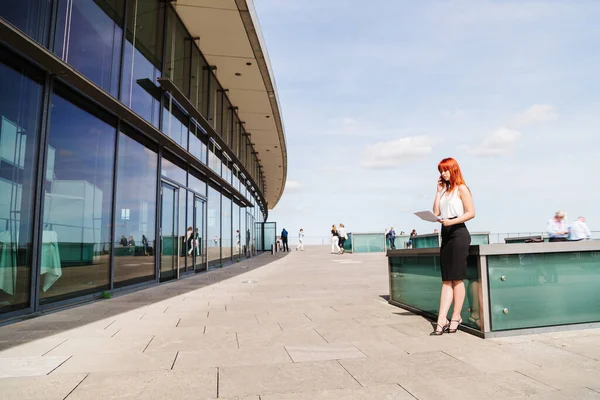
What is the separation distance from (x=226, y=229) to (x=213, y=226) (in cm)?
226

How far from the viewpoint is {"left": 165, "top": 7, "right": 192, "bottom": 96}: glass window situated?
10.4 m

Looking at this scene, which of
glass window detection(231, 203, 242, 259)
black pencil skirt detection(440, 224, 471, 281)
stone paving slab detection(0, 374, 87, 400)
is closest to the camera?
stone paving slab detection(0, 374, 87, 400)

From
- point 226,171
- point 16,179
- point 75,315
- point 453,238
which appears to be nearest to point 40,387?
point 75,315

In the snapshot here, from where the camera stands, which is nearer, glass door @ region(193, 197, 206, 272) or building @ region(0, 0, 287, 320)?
building @ region(0, 0, 287, 320)

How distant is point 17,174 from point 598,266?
698 centimetres

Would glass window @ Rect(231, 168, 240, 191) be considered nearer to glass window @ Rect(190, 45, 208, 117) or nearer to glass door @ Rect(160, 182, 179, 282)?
glass window @ Rect(190, 45, 208, 117)

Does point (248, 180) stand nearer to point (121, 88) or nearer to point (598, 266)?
point (121, 88)

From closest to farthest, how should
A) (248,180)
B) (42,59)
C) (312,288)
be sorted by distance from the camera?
1. (42,59)
2. (312,288)
3. (248,180)

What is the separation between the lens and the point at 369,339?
4.21 m

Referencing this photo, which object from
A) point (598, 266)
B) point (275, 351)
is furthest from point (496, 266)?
point (275, 351)

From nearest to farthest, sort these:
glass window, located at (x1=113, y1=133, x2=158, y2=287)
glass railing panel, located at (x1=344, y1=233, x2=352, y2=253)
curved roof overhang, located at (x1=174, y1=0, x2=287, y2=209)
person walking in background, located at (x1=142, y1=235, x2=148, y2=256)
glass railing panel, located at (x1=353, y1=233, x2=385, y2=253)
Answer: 1. glass window, located at (x1=113, y1=133, x2=158, y2=287)
2. person walking in background, located at (x1=142, y1=235, x2=148, y2=256)
3. curved roof overhang, located at (x1=174, y1=0, x2=287, y2=209)
4. glass railing panel, located at (x1=353, y1=233, x2=385, y2=253)
5. glass railing panel, located at (x1=344, y1=233, x2=352, y2=253)

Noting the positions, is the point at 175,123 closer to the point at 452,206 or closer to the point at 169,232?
the point at 169,232

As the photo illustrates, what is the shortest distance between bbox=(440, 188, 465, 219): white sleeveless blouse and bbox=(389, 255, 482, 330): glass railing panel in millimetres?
500

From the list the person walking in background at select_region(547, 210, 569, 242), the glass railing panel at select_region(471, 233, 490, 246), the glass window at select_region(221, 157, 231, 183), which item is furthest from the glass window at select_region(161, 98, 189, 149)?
the glass railing panel at select_region(471, 233, 490, 246)
